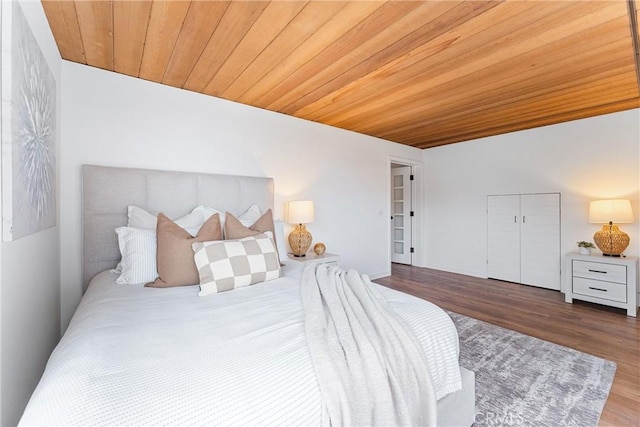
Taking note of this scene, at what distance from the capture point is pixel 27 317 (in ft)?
4.54

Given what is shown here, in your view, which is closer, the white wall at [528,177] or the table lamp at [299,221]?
the table lamp at [299,221]

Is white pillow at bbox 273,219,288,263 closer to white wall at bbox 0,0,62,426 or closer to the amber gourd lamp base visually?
white wall at bbox 0,0,62,426

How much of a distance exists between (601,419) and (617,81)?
2.77m

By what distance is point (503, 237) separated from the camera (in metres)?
4.43

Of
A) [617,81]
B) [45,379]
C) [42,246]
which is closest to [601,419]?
[45,379]

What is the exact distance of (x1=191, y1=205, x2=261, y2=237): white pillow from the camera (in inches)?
97.1

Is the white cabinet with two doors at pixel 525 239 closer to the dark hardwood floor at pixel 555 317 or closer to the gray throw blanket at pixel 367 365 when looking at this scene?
the dark hardwood floor at pixel 555 317

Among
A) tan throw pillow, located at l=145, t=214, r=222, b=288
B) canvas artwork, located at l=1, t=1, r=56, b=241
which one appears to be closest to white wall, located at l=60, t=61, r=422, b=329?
canvas artwork, located at l=1, t=1, r=56, b=241

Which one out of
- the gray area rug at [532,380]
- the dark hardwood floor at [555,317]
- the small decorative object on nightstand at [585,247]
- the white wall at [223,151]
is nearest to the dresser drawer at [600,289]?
the dark hardwood floor at [555,317]

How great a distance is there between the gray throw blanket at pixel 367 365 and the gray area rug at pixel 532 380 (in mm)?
826

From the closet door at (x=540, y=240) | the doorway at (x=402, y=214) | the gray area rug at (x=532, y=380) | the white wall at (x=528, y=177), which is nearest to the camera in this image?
the gray area rug at (x=532, y=380)

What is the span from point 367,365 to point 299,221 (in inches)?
87.7

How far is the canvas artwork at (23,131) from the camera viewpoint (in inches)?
41.1

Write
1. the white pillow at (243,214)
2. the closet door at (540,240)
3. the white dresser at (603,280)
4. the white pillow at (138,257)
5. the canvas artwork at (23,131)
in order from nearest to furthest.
Result: the canvas artwork at (23,131) < the white pillow at (138,257) < the white pillow at (243,214) < the white dresser at (603,280) < the closet door at (540,240)
